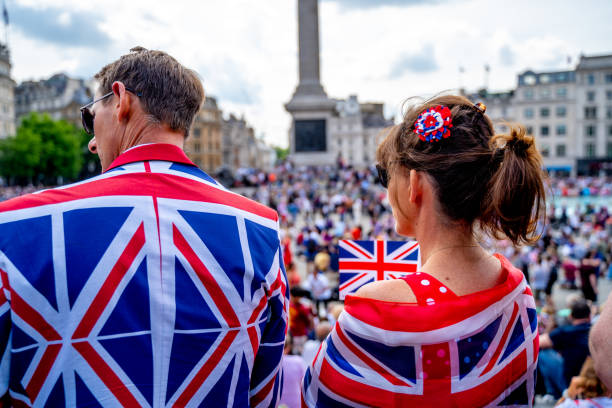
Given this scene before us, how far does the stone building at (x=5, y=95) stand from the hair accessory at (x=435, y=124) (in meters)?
77.4

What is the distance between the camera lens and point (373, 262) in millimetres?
3088

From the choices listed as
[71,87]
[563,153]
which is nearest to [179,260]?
[563,153]

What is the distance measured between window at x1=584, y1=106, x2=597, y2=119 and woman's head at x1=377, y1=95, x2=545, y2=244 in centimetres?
8129

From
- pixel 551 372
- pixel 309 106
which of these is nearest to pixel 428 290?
pixel 551 372

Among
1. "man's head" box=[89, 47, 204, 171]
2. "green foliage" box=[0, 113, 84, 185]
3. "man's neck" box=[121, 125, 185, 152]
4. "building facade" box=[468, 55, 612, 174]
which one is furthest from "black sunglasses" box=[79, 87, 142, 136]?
"building facade" box=[468, 55, 612, 174]

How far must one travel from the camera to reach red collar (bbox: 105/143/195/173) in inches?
79.0

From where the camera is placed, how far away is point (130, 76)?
6.84 feet

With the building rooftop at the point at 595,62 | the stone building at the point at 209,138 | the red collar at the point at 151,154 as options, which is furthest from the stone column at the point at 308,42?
the stone building at the point at 209,138

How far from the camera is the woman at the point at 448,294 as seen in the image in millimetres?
1779

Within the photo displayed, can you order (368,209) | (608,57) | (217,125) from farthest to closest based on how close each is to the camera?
(217,125) → (608,57) → (368,209)

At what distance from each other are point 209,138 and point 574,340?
97486mm

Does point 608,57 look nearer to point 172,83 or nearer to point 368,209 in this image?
point 368,209

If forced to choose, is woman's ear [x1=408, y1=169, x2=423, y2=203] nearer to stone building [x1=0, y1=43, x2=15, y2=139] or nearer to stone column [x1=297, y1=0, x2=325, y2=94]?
stone column [x1=297, y1=0, x2=325, y2=94]

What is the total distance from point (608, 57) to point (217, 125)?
209 feet
